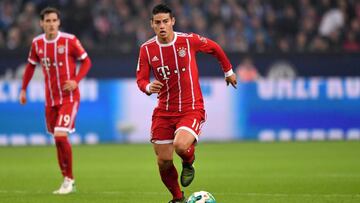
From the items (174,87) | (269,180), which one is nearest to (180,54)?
(174,87)

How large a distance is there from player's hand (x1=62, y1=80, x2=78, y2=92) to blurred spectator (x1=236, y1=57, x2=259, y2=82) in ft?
32.8

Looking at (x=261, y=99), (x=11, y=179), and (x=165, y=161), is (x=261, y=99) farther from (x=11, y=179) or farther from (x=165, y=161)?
(x=165, y=161)

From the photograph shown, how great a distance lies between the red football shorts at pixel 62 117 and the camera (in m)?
12.0

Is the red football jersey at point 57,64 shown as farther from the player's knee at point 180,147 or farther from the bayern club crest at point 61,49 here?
the player's knee at point 180,147

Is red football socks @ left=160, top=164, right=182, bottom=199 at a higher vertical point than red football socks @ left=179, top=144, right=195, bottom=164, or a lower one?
lower

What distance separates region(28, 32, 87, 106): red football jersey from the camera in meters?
12.3

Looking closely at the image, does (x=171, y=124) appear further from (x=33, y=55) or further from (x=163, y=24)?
(x=33, y=55)

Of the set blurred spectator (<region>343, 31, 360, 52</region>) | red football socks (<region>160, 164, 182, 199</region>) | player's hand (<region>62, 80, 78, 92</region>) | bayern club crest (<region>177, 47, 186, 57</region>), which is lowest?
blurred spectator (<region>343, 31, 360, 52</region>)

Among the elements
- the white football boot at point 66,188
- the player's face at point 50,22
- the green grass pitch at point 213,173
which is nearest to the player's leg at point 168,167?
the green grass pitch at point 213,173

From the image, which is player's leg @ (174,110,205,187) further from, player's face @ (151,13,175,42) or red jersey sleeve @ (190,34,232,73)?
player's face @ (151,13,175,42)

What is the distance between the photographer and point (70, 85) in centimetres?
1209

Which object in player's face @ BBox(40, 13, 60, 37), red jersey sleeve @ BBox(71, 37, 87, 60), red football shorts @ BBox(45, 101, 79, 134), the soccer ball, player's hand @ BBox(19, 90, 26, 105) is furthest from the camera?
player's hand @ BBox(19, 90, 26, 105)

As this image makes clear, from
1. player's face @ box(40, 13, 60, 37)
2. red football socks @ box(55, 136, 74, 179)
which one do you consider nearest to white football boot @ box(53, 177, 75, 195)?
red football socks @ box(55, 136, 74, 179)

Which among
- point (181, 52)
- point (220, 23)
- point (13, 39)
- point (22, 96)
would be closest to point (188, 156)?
point (181, 52)
